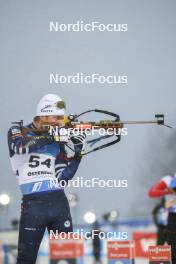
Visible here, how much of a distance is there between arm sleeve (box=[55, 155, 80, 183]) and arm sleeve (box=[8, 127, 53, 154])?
0.24 meters

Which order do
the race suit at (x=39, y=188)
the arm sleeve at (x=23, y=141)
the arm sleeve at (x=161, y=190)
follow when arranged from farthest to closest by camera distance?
the arm sleeve at (x=161, y=190)
the race suit at (x=39, y=188)
the arm sleeve at (x=23, y=141)

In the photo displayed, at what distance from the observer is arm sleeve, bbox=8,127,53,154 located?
839 cm

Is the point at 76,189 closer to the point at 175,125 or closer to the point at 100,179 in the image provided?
the point at 100,179

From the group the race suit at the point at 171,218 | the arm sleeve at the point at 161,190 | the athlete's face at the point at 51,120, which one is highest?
the athlete's face at the point at 51,120

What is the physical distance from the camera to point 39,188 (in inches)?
336

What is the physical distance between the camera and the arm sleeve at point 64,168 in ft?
28.1

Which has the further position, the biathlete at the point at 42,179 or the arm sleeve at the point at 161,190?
the arm sleeve at the point at 161,190

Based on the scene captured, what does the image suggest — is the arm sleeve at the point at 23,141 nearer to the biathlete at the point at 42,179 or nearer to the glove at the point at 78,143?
the biathlete at the point at 42,179

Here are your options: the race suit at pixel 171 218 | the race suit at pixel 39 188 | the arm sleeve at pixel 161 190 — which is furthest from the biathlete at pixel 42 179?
the arm sleeve at pixel 161 190

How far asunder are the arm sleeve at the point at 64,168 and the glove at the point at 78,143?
0.10m

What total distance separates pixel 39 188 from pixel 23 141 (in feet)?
1.44

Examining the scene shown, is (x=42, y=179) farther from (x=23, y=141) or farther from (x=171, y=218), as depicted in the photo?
(x=171, y=218)

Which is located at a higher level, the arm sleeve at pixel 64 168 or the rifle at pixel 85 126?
the rifle at pixel 85 126

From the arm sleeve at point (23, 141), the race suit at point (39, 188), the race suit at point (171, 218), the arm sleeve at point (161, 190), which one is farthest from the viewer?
the arm sleeve at point (161, 190)
